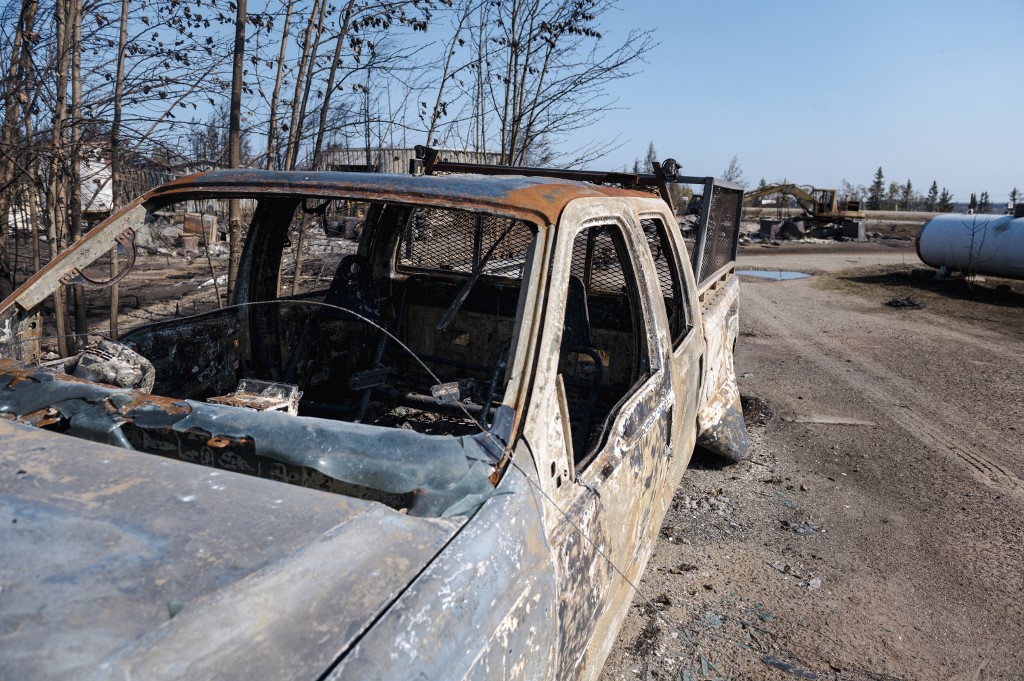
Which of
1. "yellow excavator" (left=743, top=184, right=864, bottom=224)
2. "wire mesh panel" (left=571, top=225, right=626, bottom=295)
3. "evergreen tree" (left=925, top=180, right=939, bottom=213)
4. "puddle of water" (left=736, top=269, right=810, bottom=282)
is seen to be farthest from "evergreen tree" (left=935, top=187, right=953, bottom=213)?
"wire mesh panel" (left=571, top=225, right=626, bottom=295)

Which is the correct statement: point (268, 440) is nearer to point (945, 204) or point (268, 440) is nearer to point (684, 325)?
point (684, 325)

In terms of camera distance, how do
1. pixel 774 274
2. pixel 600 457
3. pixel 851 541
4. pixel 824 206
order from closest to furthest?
pixel 600 457
pixel 851 541
pixel 774 274
pixel 824 206

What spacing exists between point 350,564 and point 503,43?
29.0ft

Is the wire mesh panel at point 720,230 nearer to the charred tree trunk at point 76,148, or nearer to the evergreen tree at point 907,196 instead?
the charred tree trunk at point 76,148

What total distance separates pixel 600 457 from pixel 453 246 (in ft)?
8.03

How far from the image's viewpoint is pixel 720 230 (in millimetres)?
5559

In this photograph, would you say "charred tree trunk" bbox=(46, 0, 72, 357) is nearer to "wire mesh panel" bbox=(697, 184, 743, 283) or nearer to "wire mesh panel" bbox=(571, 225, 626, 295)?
"wire mesh panel" bbox=(571, 225, 626, 295)

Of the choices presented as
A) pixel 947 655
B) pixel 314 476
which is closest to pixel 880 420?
pixel 947 655

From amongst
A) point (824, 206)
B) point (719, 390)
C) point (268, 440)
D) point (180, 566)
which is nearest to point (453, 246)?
point (719, 390)

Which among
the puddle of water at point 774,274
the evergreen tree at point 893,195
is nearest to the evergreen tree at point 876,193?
the evergreen tree at point 893,195

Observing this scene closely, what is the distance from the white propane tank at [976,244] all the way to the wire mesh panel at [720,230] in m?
10.1

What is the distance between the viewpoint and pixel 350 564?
4.17 feet

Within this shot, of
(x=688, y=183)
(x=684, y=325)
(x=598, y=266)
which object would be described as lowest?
(x=684, y=325)

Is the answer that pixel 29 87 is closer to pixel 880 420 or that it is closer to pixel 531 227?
pixel 531 227
